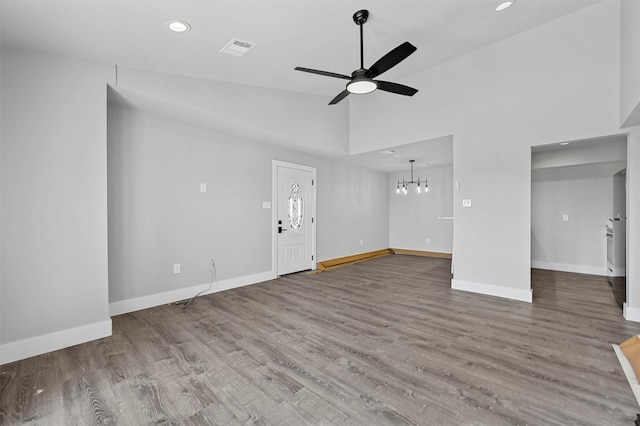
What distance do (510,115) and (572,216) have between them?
3.34 meters

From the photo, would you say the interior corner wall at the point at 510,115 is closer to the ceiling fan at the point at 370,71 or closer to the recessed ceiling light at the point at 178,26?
the ceiling fan at the point at 370,71

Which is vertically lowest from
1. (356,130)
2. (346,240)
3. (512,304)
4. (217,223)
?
(512,304)

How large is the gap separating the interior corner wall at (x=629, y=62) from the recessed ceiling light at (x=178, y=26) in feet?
13.6

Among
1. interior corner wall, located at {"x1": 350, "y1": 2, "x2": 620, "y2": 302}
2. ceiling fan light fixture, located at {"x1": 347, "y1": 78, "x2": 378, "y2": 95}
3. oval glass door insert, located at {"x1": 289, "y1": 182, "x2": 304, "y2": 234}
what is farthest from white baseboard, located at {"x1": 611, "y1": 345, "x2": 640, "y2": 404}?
oval glass door insert, located at {"x1": 289, "y1": 182, "x2": 304, "y2": 234}

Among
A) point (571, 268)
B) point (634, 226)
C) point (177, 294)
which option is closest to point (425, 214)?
point (571, 268)

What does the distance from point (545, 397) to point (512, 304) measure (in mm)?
2190

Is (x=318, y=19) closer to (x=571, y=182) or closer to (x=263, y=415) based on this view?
(x=263, y=415)

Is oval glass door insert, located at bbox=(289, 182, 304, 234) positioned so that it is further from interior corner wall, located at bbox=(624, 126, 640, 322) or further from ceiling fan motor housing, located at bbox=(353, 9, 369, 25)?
interior corner wall, located at bbox=(624, 126, 640, 322)

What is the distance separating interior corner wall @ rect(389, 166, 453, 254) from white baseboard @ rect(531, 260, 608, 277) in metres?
2.01

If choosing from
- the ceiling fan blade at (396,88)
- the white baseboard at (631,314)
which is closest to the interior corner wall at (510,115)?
the white baseboard at (631,314)

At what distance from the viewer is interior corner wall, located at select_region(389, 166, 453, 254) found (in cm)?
786

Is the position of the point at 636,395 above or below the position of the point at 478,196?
below

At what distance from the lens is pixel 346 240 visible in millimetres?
7172

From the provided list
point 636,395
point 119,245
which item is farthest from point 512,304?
point 119,245
